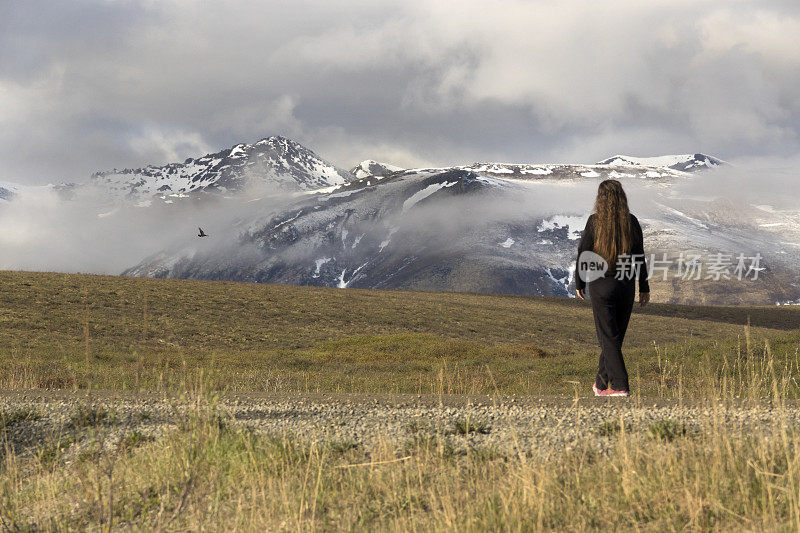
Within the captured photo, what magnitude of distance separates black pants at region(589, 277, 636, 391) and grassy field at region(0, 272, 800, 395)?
1.32m

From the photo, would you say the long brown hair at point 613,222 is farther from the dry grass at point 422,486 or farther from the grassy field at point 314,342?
the dry grass at point 422,486

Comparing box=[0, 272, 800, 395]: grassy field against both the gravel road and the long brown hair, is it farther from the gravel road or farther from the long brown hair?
the long brown hair

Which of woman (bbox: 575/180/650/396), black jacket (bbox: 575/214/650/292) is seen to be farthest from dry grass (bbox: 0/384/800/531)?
black jacket (bbox: 575/214/650/292)

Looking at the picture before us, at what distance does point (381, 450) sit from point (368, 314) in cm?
5639

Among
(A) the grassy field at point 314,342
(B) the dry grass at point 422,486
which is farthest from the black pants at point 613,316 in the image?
(B) the dry grass at point 422,486

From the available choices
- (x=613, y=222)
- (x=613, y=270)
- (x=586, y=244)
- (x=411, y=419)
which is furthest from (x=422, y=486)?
(x=613, y=222)

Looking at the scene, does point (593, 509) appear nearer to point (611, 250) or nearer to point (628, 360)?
point (611, 250)

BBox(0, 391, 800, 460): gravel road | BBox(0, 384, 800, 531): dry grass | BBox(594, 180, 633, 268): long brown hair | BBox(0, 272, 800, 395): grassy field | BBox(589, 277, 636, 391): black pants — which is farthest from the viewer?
BBox(0, 272, 800, 395): grassy field

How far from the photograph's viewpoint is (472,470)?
23.8 ft

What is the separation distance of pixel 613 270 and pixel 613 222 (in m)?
0.73

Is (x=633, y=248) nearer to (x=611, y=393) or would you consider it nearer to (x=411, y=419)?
(x=611, y=393)

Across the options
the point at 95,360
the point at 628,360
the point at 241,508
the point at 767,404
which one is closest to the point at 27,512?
the point at 241,508

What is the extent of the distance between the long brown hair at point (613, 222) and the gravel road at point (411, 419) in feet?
7.43

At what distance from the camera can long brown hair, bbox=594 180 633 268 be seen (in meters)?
10.6
